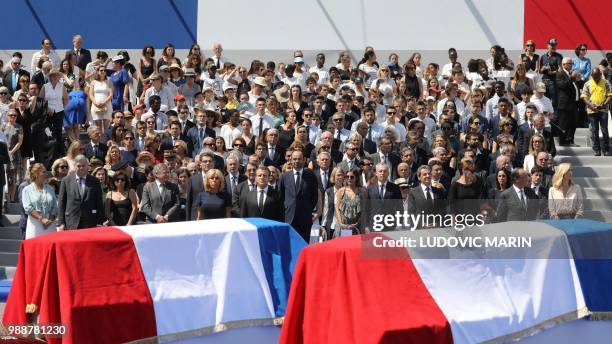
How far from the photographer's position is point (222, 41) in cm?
2756

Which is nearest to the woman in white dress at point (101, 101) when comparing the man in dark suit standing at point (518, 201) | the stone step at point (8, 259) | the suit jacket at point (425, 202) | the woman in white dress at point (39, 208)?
the stone step at point (8, 259)

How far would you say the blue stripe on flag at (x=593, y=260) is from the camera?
11.1m

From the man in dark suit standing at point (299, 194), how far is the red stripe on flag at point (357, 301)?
6594 millimetres

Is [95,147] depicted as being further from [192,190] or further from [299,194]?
[299,194]

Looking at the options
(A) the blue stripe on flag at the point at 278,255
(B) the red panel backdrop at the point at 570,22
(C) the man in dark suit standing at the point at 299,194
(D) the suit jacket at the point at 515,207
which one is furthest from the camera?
(B) the red panel backdrop at the point at 570,22

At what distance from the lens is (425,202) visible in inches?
611

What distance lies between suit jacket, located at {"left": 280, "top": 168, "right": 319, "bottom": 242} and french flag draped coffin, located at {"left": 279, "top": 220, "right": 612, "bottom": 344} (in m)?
5.63

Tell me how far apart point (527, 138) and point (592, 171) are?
1968mm

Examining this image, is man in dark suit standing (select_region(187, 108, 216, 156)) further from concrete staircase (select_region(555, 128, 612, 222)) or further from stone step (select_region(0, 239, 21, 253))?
concrete staircase (select_region(555, 128, 612, 222))

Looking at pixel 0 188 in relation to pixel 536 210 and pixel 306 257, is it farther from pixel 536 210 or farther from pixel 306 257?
pixel 306 257

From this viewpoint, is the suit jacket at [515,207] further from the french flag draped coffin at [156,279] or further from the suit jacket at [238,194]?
the french flag draped coffin at [156,279]

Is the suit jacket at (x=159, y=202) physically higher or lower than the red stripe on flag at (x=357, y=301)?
higher

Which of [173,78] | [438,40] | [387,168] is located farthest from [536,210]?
[438,40]

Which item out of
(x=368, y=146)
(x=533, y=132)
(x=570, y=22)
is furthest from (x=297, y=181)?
(x=570, y=22)
